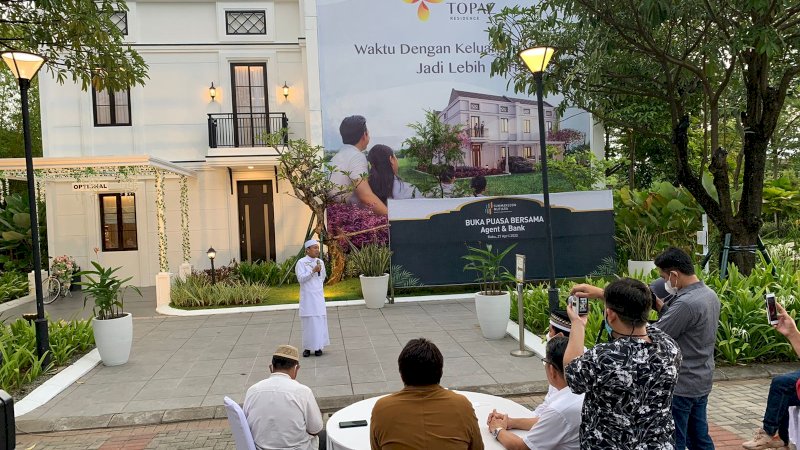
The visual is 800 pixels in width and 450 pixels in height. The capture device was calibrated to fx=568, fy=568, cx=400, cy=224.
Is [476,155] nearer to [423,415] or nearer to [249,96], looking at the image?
[249,96]

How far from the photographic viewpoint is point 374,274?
12.3 meters

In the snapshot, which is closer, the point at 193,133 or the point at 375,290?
the point at 375,290

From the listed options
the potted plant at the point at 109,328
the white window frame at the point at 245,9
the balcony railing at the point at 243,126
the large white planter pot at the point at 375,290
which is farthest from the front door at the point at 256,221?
the potted plant at the point at 109,328

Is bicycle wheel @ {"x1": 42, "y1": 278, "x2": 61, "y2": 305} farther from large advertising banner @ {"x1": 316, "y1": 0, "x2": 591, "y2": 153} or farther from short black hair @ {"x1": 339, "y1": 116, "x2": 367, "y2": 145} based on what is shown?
short black hair @ {"x1": 339, "y1": 116, "x2": 367, "y2": 145}

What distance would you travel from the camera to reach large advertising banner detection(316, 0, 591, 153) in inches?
634

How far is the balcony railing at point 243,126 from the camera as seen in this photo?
17047mm

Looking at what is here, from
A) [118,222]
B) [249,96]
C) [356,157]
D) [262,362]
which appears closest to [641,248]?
[356,157]

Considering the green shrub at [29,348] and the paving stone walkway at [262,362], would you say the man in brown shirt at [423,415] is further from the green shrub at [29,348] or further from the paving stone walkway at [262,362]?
the green shrub at [29,348]

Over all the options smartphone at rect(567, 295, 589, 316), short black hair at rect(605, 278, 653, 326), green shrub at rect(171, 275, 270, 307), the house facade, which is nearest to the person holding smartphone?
smartphone at rect(567, 295, 589, 316)

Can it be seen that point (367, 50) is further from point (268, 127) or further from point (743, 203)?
point (743, 203)

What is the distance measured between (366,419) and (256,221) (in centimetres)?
1468

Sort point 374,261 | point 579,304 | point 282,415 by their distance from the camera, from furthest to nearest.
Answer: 1. point 374,261
2. point 282,415
3. point 579,304

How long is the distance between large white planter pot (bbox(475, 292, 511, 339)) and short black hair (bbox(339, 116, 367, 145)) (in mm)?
8635

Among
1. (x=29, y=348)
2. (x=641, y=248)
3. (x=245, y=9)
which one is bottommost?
(x=29, y=348)
